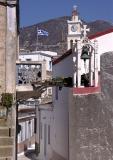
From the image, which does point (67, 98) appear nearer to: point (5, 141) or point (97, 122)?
point (97, 122)

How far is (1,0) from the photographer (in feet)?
50.5

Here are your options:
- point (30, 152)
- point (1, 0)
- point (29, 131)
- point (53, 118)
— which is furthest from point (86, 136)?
point (29, 131)

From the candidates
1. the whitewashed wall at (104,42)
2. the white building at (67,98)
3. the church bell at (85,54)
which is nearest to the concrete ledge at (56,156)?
the white building at (67,98)

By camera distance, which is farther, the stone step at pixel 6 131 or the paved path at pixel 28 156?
the paved path at pixel 28 156

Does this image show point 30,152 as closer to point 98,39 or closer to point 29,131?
point 29,131

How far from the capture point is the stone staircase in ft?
49.2

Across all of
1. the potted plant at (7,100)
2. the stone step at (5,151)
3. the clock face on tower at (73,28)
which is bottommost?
the stone step at (5,151)

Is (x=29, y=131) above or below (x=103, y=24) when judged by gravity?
below

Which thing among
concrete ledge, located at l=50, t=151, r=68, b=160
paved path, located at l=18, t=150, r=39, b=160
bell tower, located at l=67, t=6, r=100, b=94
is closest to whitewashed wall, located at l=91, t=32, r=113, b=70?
bell tower, located at l=67, t=6, r=100, b=94

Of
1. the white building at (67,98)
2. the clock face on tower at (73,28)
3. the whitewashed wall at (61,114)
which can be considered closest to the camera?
the white building at (67,98)

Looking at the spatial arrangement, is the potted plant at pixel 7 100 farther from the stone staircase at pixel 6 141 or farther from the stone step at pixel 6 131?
the stone step at pixel 6 131

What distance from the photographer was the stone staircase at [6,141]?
15.0 m

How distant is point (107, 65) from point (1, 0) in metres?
4.17

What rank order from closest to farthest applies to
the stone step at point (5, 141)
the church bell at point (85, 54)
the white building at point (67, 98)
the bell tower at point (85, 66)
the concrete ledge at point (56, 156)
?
the stone step at point (5, 141) < the bell tower at point (85, 66) < the white building at point (67, 98) < the church bell at point (85, 54) < the concrete ledge at point (56, 156)
